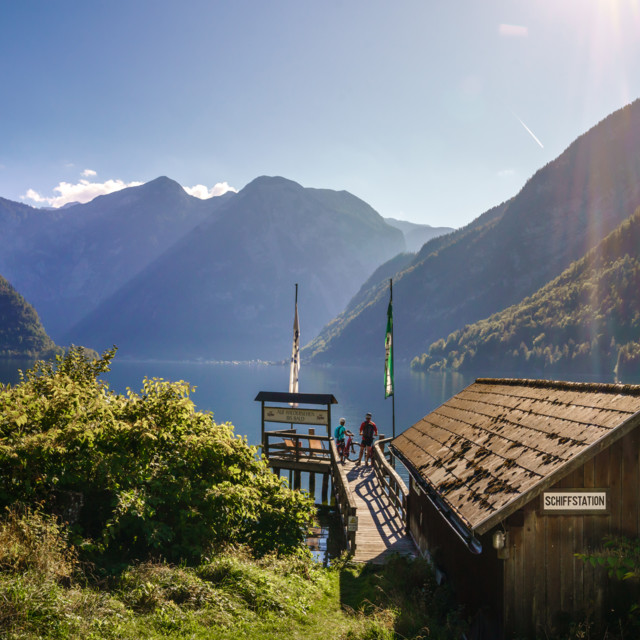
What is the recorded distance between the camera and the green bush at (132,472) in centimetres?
902

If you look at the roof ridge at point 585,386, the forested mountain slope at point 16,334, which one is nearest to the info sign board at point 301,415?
the roof ridge at point 585,386

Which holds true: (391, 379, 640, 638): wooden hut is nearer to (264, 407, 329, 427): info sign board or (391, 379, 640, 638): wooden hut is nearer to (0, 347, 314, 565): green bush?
(0, 347, 314, 565): green bush

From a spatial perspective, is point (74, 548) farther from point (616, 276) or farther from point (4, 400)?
point (616, 276)

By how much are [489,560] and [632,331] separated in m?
161

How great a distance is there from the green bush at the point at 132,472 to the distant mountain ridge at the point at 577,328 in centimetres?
14418

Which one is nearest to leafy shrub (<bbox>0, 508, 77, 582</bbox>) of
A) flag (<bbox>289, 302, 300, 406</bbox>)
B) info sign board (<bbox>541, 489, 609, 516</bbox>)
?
info sign board (<bbox>541, 489, 609, 516</bbox>)

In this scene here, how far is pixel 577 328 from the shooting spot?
530ft

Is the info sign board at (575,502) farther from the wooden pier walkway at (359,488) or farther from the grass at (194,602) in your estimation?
the wooden pier walkway at (359,488)

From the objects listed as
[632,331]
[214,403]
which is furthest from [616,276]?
[214,403]

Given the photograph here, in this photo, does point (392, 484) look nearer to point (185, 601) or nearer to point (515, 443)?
point (515, 443)

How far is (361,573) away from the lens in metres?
12.6

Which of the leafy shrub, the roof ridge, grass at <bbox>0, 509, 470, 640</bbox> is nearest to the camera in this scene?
grass at <bbox>0, 509, 470, 640</bbox>

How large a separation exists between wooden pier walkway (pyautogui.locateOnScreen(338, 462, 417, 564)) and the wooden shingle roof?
244cm

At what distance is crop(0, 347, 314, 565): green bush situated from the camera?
29.6 ft
